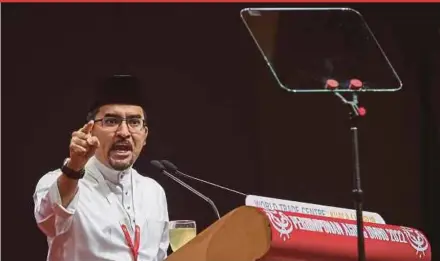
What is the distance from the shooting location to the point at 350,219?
2.07 meters

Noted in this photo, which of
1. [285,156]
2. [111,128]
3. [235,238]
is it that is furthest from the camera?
[285,156]

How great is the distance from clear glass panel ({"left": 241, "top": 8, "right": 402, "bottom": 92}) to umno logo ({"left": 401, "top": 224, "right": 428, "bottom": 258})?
1.21 feet

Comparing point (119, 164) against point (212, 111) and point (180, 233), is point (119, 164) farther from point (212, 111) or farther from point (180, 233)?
point (212, 111)

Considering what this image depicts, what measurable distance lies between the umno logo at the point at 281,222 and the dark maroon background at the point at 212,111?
1.64 metres

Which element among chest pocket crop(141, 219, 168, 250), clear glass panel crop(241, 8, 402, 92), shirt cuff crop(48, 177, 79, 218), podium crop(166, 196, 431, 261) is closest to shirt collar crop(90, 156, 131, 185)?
chest pocket crop(141, 219, 168, 250)

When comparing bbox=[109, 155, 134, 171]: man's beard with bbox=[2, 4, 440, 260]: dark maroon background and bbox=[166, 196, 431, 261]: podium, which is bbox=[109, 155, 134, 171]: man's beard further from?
bbox=[2, 4, 440, 260]: dark maroon background

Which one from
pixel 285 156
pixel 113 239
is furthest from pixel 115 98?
pixel 285 156

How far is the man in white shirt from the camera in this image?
7.94 ft

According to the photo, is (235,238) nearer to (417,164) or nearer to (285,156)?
(285,156)

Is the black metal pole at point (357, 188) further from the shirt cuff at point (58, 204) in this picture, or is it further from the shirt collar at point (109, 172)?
the shirt collar at point (109, 172)

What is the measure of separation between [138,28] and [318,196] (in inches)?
44.5

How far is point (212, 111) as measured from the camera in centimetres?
→ 373

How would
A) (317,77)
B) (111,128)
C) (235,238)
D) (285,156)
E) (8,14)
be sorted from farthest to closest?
(285,156)
(8,14)
(111,128)
(317,77)
(235,238)

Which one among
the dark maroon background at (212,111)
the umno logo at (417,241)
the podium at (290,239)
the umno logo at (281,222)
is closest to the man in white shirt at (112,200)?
the podium at (290,239)
